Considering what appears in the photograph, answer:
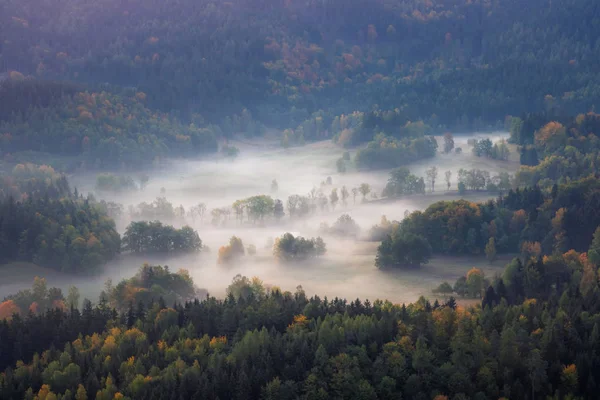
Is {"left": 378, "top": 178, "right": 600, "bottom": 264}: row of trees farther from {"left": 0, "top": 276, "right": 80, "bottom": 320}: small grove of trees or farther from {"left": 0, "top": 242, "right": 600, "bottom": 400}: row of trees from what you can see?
{"left": 0, "top": 276, "right": 80, "bottom": 320}: small grove of trees

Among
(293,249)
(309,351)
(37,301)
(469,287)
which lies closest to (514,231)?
(469,287)

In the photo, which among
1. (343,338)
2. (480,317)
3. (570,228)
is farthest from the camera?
(570,228)

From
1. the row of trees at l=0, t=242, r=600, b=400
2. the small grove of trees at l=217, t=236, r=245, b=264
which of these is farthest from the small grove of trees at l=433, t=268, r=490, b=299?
the small grove of trees at l=217, t=236, r=245, b=264

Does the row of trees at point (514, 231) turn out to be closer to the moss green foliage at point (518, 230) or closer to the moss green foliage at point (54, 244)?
the moss green foliage at point (518, 230)

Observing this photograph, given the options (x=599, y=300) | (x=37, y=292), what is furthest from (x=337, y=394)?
(x=37, y=292)

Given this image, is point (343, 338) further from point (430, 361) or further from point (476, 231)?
point (476, 231)

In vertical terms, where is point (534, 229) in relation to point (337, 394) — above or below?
above

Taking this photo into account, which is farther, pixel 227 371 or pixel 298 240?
pixel 298 240

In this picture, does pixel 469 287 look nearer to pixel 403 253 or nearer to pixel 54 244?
pixel 403 253
